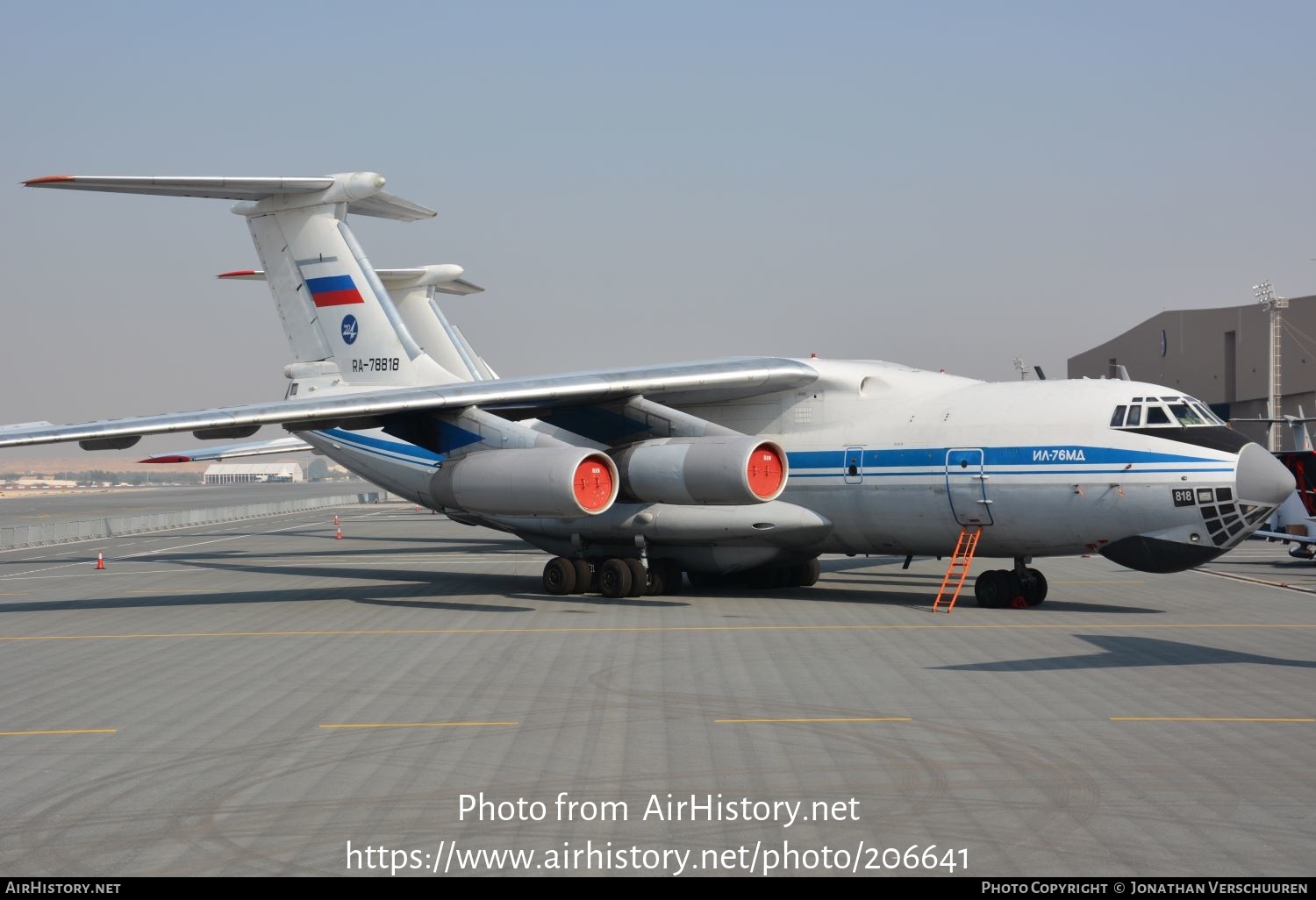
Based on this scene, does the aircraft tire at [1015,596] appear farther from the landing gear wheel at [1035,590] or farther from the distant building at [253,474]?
the distant building at [253,474]

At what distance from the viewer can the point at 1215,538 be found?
15.0 m

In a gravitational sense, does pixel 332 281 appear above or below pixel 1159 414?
above

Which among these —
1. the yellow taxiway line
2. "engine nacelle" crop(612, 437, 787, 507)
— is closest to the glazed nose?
"engine nacelle" crop(612, 437, 787, 507)

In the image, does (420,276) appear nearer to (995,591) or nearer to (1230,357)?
(995,591)

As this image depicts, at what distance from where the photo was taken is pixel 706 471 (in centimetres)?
1641

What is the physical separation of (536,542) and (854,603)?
523 cm

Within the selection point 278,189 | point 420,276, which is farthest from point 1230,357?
point 278,189

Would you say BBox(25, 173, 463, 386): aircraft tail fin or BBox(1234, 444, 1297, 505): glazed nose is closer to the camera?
BBox(1234, 444, 1297, 505): glazed nose

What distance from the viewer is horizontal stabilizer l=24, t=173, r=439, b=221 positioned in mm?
16913

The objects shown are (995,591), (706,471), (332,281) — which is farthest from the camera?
(332,281)

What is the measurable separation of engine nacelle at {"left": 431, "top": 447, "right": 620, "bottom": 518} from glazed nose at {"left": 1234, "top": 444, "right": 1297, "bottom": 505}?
755cm

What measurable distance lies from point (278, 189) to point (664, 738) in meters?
13.8

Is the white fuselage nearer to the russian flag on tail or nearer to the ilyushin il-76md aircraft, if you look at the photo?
the ilyushin il-76md aircraft

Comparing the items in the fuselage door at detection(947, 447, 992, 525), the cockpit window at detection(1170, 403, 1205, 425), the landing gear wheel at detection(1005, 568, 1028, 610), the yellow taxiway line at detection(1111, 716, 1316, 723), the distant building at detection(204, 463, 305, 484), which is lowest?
the distant building at detection(204, 463, 305, 484)
